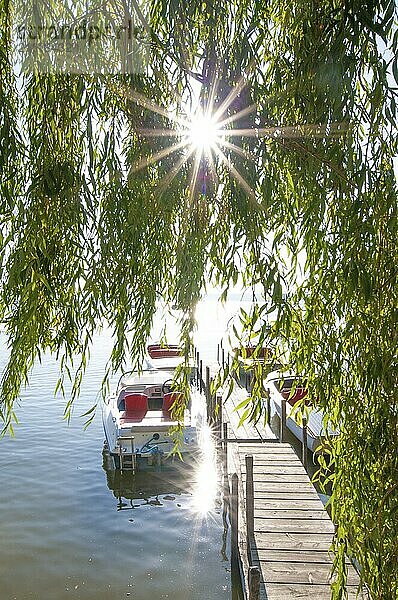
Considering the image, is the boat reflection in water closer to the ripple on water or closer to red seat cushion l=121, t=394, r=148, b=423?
the ripple on water

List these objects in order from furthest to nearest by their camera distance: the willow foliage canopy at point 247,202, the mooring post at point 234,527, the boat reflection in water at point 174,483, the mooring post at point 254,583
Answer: the boat reflection in water at point 174,483 → the mooring post at point 234,527 → the mooring post at point 254,583 → the willow foliage canopy at point 247,202

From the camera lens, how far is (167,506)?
509 inches

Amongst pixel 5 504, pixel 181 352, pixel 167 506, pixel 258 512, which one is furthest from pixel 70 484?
pixel 181 352

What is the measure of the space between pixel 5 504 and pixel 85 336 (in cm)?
1191

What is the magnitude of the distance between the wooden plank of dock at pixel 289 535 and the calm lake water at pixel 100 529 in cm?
184

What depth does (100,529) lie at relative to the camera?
11.8 m

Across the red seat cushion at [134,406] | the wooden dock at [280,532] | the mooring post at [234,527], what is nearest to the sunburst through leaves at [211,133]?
the wooden dock at [280,532]

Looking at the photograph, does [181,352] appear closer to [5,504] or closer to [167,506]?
[167,506]

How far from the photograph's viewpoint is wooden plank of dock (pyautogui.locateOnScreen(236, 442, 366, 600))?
6188 millimetres

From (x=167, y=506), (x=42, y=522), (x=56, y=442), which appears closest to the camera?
(x=42, y=522)

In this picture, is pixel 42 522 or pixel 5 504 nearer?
pixel 42 522

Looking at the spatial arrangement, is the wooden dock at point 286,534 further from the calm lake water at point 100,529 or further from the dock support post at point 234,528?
the calm lake water at point 100,529

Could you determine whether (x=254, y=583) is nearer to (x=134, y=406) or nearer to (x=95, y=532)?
(x=95, y=532)

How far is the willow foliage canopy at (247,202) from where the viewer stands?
2.19 m
